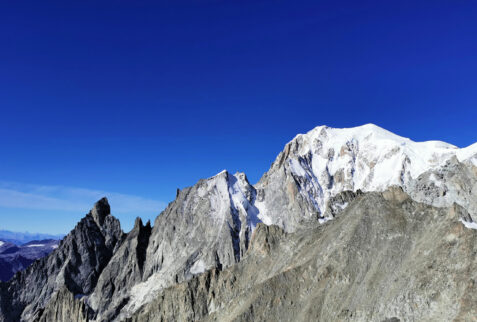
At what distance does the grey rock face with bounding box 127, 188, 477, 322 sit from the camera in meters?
64.7

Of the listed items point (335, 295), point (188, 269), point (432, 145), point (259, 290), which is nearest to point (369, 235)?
point (335, 295)

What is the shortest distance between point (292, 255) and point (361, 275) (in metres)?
25.8

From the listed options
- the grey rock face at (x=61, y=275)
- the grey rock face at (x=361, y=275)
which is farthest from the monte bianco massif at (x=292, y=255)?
the grey rock face at (x=61, y=275)

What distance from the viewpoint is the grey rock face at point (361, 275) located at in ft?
212

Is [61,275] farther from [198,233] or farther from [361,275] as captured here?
[361,275]

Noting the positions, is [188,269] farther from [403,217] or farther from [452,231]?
[452,231]

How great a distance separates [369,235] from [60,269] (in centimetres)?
16678

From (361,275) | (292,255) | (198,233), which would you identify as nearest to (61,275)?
(198,233)

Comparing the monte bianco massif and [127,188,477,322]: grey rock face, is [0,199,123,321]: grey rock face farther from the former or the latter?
[127,188,477,322]: grey rock face

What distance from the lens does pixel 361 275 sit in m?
79.4

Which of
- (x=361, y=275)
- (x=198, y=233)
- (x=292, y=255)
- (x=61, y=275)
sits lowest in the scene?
(x=61, y=275)

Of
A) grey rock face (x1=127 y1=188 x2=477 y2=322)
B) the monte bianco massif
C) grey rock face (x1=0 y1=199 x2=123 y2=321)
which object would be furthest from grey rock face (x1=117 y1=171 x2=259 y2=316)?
grey rock face (x1=127 y1=188 x2=477 y2=322)

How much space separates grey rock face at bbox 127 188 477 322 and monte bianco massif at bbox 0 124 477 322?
0.26 meters

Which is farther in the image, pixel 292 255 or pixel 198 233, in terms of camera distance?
pixel 198 233
